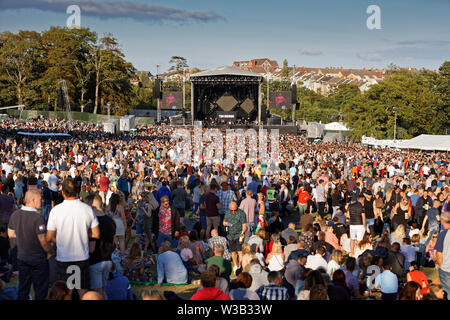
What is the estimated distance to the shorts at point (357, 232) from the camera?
30.7 ft

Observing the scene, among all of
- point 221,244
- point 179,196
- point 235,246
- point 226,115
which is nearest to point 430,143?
point 226,115

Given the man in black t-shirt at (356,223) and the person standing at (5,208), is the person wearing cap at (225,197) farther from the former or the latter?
the person standing at (5,208)

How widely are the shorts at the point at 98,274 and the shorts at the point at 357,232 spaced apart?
5419mm

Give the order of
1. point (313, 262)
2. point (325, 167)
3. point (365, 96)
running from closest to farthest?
1. point (313, 262)
2. point (325, 167)
3. point (365, 96)

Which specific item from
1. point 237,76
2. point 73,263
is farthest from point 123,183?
point 237,76

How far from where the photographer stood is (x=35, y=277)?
4859 millimetres

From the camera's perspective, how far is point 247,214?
957 cm

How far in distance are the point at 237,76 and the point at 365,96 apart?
19.2 metres

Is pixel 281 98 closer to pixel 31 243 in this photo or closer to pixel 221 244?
pixel 221 244

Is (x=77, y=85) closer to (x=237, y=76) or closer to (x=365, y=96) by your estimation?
(x=237, y=76)

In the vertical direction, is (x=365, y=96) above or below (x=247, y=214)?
above

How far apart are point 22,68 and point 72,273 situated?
65064mm


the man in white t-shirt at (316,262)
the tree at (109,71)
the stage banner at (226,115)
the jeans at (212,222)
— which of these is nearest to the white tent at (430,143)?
the stage banner at (226,115)
